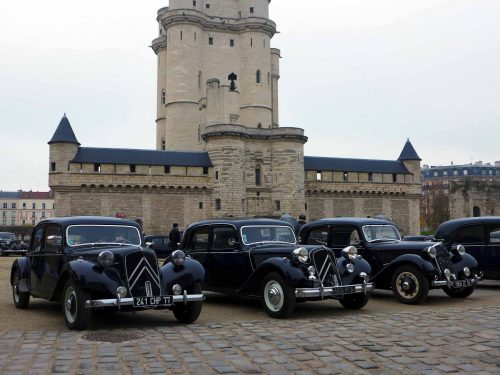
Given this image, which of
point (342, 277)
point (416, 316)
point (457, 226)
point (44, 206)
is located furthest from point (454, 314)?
point (44, 206)

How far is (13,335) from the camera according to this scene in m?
6.71

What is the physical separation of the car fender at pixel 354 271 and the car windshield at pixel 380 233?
6.16 ft

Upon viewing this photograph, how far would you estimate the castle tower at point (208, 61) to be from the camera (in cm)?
4831

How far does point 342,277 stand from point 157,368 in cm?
463

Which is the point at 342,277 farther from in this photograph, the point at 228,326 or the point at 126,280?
the point at 126,280

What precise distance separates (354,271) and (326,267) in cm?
68

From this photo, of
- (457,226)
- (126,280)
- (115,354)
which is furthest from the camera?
(457,226)

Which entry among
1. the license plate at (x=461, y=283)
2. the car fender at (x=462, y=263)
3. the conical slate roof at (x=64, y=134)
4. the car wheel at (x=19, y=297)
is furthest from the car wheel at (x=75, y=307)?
the conical slate roof at (x=64, y=134)

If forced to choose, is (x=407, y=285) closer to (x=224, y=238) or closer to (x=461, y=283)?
(x=461, y=283)

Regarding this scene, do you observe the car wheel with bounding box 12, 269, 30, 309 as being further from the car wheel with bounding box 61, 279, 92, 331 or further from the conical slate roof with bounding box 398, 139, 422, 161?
the conical slate roof with bounding box 398, 139, 422, 161

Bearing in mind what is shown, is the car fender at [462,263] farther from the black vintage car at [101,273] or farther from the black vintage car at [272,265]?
the black vintage car at [101,273]

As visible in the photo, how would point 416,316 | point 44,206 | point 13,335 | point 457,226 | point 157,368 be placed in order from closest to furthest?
point 157,368 → point 13,335 → point 416,316 → point 457,226 → point 44,206

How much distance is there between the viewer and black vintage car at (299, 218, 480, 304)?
982 centimetres

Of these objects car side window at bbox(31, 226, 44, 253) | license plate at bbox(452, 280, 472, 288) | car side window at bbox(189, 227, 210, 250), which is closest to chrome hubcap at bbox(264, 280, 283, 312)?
car side window at bbox(189, 227, 210, 250)
